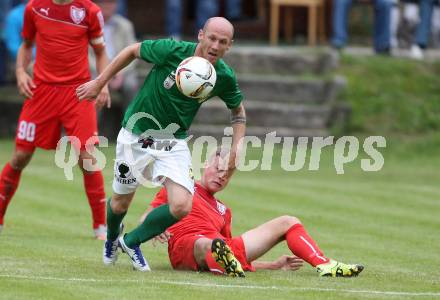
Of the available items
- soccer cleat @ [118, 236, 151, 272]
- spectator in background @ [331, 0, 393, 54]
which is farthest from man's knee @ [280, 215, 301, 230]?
spectator in background @ [331, 0, 393, 54]

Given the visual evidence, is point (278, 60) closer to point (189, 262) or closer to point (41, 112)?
point (41, 112)

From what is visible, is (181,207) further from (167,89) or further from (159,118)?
(167,89)

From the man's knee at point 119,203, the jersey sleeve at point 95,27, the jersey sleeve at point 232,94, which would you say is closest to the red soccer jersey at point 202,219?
the man's knee at point 119,203

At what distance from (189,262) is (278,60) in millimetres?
13597

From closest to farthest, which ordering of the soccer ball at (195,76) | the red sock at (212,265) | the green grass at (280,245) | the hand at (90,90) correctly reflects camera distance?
the green grass at (280,245) < the soccer ball at (195,76) < the red sock at (212,265) < the hand at (90,90)

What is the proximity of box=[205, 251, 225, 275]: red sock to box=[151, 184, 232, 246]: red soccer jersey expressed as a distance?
0.35m

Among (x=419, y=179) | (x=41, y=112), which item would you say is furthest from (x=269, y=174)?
(x=41, y=112)

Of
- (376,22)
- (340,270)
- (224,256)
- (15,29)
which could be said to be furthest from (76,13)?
(376,22)

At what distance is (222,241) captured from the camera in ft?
27.8

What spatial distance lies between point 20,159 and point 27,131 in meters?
0.27

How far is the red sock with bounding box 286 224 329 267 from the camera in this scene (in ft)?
28.9

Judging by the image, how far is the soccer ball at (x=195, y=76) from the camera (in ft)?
28.2

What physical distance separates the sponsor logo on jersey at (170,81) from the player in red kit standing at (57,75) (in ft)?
6.36

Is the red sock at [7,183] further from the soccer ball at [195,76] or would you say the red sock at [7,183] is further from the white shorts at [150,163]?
the soccer ball at [195,76]
